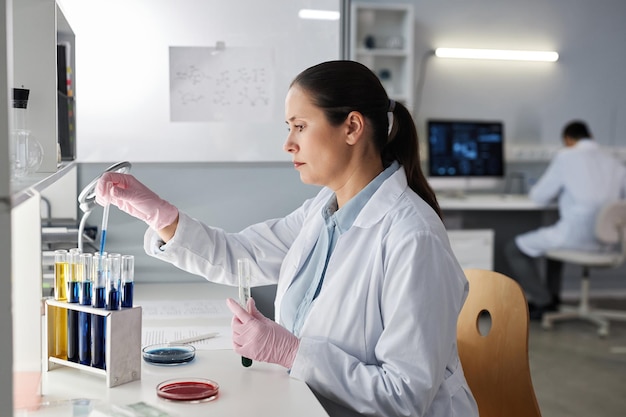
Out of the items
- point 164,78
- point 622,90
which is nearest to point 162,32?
point 164,78

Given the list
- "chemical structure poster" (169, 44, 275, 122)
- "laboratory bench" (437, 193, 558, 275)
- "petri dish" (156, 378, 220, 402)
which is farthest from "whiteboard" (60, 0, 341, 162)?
"laboratory bench" (437, 193, 558, 275)

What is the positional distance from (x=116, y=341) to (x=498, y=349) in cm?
84

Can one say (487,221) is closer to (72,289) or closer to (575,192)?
(575,192)

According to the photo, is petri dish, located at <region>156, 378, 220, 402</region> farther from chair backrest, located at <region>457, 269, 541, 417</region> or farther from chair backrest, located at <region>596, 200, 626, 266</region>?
chair backrest, located at <region>596, 200, 626, 266</region>

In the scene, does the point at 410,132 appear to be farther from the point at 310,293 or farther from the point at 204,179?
the point at 204,179

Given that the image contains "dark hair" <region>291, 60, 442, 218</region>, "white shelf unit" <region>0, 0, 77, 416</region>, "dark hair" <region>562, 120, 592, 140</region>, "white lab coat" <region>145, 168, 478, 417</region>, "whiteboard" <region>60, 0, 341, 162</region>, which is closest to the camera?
"white shelf unit" <region>0, 0, 77, 416</region>

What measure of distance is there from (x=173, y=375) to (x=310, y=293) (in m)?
0.35

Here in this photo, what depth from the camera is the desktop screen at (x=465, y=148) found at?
490 cm

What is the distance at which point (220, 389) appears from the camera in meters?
1.27

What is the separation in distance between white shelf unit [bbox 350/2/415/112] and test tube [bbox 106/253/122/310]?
12.5 ft

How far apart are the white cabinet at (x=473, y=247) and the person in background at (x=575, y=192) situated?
553 mm

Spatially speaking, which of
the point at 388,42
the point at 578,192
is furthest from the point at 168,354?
the point at 388,42

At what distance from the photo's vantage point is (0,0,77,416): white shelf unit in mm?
847

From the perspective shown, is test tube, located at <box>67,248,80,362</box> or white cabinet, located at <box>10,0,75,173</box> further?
white cabinet, located at <box>10,0,75,173</box>
